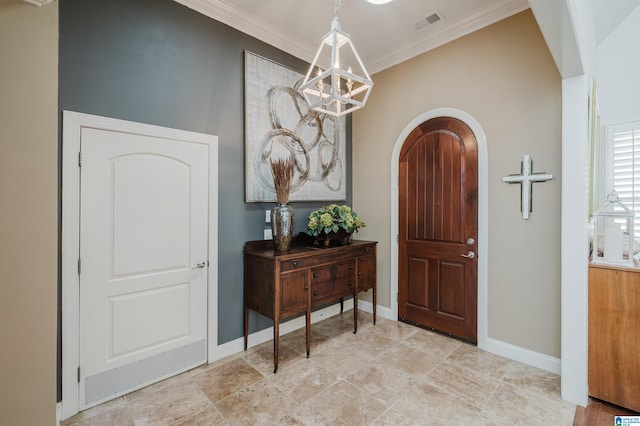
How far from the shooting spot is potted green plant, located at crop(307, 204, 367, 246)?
3.09 meters

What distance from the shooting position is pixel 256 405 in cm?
206

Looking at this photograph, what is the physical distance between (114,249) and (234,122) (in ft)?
4.84

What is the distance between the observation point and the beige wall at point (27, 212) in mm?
1153

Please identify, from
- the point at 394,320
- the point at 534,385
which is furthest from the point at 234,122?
the point at 534,385

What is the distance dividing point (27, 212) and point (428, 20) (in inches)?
133

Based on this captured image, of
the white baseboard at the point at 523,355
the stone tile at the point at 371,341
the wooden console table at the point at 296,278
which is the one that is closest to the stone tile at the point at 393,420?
the stone tile at the point at 371,341

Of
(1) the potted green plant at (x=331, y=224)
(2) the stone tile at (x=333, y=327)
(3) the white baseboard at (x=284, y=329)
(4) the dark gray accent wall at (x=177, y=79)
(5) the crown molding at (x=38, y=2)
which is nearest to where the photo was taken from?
(5) the crown molding at (x=38, y=2)

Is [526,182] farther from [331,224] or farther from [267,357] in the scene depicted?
[267,357]

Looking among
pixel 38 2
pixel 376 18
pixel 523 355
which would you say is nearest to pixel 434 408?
pixel 523 355

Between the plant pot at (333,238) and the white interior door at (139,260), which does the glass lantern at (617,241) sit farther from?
the white interior door at (139,260)

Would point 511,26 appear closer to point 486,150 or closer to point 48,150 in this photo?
point 486,150

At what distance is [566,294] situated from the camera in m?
2.10

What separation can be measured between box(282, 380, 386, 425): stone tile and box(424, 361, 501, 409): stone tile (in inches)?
23.4

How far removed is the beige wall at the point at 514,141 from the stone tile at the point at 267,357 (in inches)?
75.6
